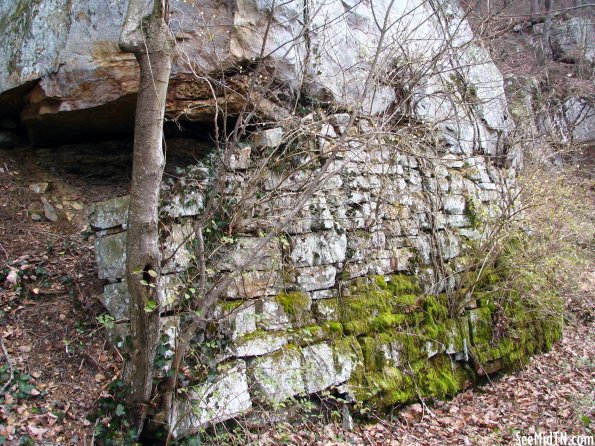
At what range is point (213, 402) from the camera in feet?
11.6

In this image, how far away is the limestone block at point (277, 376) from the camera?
12.4 ft

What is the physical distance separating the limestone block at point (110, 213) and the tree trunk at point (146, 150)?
2.90 feet

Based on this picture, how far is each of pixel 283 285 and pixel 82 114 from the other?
8.45ft

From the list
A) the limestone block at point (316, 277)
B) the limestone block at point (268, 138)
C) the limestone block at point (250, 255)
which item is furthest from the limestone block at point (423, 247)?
the limestone block at point (268, 138)

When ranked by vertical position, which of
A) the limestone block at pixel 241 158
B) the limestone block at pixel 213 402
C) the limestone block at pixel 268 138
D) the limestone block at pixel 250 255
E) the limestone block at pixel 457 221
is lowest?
the limestone block at pixel 213 402

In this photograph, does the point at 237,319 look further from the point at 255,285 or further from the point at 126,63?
the point at 126,63

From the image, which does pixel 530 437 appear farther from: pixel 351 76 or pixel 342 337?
pixel 351 76

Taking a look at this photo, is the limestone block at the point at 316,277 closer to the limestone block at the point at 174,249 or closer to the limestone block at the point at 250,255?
the limestone block at the point at 250,255

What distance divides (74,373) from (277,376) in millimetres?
1593

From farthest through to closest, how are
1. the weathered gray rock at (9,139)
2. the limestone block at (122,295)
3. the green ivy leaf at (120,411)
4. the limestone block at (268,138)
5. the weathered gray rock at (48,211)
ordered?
the weathered gray rock at (9,139) < the weathered gray rock at (48,211) < the limestone block at (268,138) < the limestone block at (122,295) < the green ivy leaf at (120,411)

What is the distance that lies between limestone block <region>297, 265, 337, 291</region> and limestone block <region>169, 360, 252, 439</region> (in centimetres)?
105

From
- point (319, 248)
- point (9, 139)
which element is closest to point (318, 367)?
point (319, 248)

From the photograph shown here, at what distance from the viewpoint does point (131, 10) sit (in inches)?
119

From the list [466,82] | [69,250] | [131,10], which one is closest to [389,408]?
[69,250]
